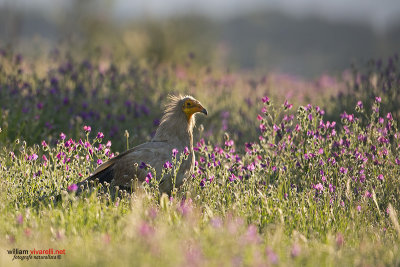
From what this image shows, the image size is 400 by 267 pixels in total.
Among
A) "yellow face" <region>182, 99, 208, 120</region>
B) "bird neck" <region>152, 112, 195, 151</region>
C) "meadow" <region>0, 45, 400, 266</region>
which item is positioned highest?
"yellow face" <region>182, 99, 208, 120</region>

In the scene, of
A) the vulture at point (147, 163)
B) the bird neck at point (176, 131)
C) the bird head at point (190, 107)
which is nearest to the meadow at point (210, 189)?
the vulture at point (147, 163)

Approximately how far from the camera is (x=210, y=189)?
465 centimetres

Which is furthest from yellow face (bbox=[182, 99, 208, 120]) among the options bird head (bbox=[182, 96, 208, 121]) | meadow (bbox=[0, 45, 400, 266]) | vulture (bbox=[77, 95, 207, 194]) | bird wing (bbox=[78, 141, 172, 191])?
bird wing (bbox=[78, 141, 172, 191])

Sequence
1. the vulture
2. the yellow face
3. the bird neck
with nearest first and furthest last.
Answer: the vulture, the bird neck, the yellow face

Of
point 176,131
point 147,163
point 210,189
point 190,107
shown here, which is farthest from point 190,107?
point 210,189

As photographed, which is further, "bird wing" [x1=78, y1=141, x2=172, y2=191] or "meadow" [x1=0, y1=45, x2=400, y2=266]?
"bird wing" [x1=78, y1=141, x2=172, y2=191]

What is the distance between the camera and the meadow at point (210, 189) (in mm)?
3002

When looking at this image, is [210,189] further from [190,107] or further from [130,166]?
[190,107]

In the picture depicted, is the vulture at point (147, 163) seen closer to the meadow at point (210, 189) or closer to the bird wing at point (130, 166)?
the bird wing at point (130, 166)

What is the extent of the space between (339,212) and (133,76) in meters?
5.83

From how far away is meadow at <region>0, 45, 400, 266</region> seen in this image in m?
3.00

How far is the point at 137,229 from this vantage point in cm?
278

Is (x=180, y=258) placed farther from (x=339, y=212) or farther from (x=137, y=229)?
(x=339, y=212)

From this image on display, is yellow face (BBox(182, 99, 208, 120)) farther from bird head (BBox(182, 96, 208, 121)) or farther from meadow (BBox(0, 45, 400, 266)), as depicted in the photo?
meadow (BBox(0, 45, 400, 266))
